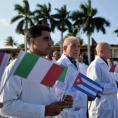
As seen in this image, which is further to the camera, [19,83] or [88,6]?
[88,6]

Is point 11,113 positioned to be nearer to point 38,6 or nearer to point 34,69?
point 34,69

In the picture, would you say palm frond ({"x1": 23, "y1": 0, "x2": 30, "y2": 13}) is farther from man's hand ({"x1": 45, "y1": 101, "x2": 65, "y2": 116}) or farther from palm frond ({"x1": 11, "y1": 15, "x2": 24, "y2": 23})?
man's hand ({"x1": 45, "y1": 101, "x2": 65, "y2": 116})

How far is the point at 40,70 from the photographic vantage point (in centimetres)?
148

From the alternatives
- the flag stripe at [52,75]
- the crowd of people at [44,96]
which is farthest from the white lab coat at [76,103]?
the flag stripe at [52,75]

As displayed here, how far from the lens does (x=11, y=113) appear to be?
4.83 ft

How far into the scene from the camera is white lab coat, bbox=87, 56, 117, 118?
2935mm

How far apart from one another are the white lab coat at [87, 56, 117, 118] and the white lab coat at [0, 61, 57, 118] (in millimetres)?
1589

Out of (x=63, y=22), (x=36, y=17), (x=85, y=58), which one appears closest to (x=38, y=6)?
(x=36, y=17)

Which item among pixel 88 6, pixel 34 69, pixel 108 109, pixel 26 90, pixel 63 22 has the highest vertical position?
pixel 88 6

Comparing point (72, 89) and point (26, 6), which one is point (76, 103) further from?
point (26, 6)

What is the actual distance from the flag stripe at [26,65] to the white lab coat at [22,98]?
0.31 ft

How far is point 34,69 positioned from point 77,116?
4.23ft

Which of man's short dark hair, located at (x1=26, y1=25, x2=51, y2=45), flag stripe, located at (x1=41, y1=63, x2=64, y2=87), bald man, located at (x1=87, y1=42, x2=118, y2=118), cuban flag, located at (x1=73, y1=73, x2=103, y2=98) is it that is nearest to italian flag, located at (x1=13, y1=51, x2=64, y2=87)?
flag stripe, located at (x1=41, y1=63, x2=64, y2=87)

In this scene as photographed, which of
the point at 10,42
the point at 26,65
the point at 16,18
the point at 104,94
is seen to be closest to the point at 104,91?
the point at 104,94
